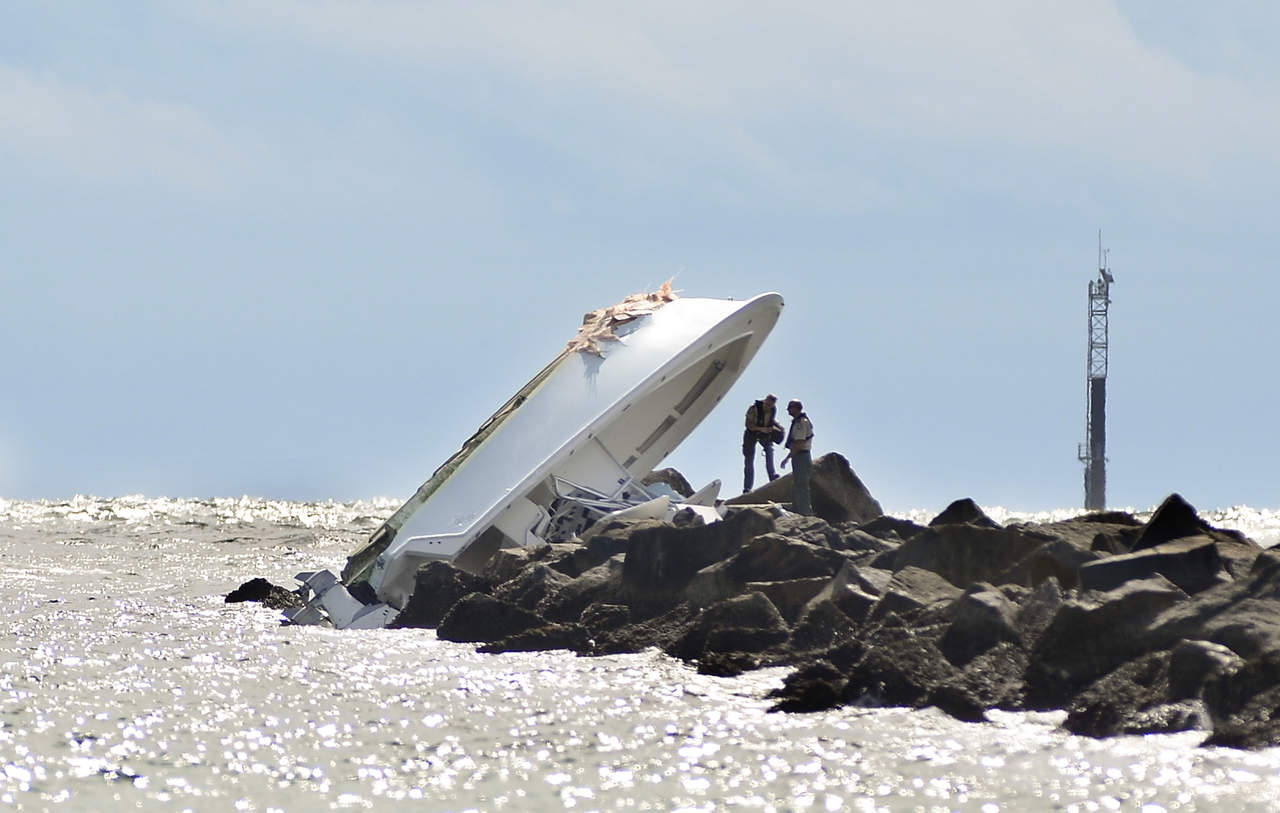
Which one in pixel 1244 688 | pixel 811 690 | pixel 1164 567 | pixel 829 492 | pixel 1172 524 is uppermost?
pixel 829 492

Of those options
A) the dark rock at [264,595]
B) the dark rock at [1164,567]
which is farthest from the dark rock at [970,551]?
the dark rock at [264,595]

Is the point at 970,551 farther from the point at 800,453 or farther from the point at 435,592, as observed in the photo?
the point at 435,592

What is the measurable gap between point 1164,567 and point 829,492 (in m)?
7.36

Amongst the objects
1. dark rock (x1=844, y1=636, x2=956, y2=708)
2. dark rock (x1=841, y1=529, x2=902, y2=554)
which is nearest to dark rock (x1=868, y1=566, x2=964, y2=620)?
dark rock (x1=844, y1=636, x2=956, y2=708)

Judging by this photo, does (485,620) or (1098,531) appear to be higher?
(1098,531)

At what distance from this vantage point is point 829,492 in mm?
18359

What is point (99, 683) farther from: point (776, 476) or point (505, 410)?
point (776, 476)

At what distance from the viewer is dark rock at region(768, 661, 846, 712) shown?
389 inches

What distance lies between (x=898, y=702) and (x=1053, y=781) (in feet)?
6.73

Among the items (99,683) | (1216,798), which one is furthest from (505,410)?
(1216,798)

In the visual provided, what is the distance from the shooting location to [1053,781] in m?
7.86

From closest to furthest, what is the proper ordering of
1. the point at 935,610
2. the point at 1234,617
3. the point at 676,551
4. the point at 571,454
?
the point at 1234,617 < the point at 935,610 < the point at 676,551 < the point at 571,454

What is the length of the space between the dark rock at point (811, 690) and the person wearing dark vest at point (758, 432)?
961 centimetres

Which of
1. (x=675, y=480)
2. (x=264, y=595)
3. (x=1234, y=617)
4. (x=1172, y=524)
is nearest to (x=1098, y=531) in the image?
(x=1172, y=524)
